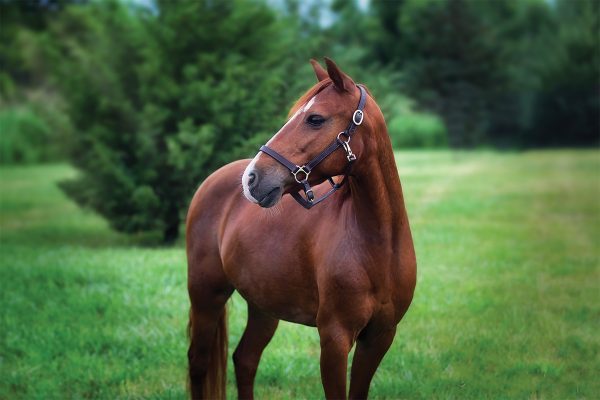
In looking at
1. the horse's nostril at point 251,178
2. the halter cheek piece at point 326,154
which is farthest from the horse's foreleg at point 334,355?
the horse's nostril at point 251,178

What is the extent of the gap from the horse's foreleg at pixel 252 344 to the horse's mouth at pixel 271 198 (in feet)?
4.35

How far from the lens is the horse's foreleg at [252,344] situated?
4410 mm

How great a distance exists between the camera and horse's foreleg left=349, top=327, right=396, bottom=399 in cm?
359

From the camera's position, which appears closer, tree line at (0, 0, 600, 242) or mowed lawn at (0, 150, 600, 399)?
mowed lawn at (0, 150, 600, 399)

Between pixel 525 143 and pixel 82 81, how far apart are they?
1206 inches

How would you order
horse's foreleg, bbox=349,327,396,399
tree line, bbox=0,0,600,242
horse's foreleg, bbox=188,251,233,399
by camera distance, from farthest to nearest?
tree line, bbox=0,0,600,242 → horse's foreleg, bbox=188,251,233,399 → horse's foreleg, bbox=349,327,396,399

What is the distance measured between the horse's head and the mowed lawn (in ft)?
6.81

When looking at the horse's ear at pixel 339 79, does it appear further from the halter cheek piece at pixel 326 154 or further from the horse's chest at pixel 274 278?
the horse's chest at pixel 274 278

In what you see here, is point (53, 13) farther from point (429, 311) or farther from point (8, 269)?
point (429, 311)

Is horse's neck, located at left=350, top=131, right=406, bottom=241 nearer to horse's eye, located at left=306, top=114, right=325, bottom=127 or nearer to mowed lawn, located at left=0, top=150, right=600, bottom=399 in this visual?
horse's eye, located at left=306, top=114, right=325, bottom=127

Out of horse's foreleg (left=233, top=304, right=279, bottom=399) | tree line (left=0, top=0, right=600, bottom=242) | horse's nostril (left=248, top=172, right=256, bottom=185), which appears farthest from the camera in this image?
tree line (left=0, top=0, right=600, bottom=242)

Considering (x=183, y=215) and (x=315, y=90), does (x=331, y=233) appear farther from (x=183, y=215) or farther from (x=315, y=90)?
(x=183, y=215)

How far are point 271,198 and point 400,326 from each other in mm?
3574

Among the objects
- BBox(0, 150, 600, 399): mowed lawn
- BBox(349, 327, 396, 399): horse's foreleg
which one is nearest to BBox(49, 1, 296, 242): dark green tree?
BBox(0, 150, 600, 399): mowed lawn
